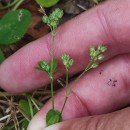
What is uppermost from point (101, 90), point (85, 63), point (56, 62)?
point (56, 62)

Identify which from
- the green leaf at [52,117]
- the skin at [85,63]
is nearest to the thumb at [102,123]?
the green leaf at [52,117]

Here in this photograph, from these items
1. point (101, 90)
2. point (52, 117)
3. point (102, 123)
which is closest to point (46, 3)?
point (101, 90)

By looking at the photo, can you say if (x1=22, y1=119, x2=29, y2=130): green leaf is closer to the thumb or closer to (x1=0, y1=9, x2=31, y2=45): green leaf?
the thumb

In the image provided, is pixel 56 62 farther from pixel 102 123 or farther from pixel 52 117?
pixel 102 123

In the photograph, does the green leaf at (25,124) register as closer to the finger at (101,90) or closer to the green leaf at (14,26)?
the finger at (101,90)

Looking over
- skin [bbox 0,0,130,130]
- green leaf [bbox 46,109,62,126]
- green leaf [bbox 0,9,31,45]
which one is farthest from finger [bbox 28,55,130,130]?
green leaf [bbox 0,9,31,45]

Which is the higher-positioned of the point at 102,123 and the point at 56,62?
the point at 56,62

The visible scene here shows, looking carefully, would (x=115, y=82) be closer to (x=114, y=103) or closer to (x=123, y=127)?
(x=114, y=103)
